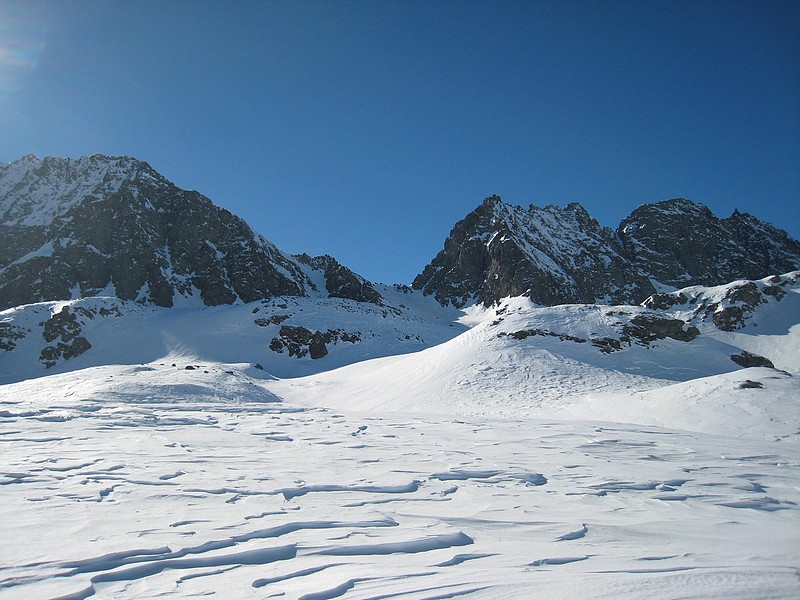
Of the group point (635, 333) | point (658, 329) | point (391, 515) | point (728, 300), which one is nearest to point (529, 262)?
point (728, 300)

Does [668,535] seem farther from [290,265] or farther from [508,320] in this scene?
[290,265]

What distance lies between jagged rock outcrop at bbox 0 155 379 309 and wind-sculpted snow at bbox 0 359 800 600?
227 ft

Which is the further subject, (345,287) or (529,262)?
(529,262)

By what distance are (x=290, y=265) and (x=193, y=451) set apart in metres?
81.6

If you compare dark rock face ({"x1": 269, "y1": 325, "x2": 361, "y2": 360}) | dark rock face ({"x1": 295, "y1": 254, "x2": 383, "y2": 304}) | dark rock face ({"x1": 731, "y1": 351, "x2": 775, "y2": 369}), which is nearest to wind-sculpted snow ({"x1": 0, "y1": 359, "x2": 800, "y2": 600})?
dark rock face ({"x1": 731, "y1": 351, "x2": 775, "y2": 369})

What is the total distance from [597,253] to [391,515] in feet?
401

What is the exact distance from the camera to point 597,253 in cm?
11450

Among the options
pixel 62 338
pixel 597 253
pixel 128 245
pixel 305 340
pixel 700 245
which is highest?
pixel 700 245

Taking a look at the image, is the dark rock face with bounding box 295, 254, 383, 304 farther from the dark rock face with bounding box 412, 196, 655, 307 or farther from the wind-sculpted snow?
the wind-sculpted snow

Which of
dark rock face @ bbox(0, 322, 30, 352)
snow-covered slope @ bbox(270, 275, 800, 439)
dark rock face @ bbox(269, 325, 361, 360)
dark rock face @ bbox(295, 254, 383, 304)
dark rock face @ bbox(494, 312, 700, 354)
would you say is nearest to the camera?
snow-covered slope @ bbox(270, 275, 800, 439)

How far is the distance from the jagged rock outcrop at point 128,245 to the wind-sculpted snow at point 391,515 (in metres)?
69.1

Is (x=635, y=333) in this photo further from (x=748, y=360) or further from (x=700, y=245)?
(x=700, y=245)

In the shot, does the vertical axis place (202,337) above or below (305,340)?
above

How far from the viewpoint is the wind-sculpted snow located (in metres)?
3.23
